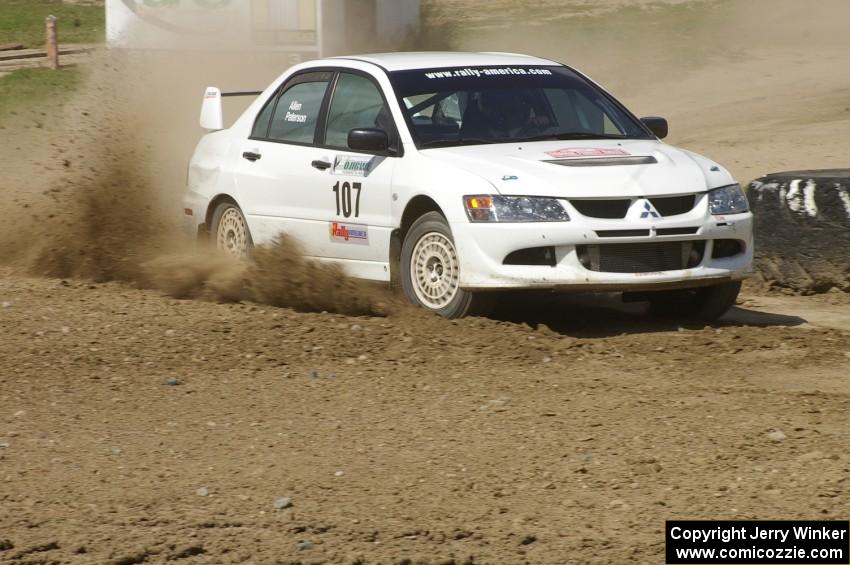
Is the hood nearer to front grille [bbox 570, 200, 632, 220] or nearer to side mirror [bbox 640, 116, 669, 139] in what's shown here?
front grille [bbox 570, 200, 632, 220]

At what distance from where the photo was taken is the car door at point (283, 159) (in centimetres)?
941

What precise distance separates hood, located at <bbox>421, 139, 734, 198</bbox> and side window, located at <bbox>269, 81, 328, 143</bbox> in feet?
4.04

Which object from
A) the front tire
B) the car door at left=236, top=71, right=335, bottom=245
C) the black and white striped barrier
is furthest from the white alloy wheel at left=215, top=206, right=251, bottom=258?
the black and white striped barrier

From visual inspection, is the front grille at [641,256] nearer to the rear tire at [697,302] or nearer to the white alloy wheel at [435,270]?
the rear tire at [697,302]

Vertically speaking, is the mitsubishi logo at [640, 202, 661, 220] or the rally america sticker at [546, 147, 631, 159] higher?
the rally america sticker at [546, 147, 631, 159]

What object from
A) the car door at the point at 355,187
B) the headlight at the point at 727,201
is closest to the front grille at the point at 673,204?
the headlight at the point at 727,201

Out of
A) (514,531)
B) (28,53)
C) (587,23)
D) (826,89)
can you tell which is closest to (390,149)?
(514,531)

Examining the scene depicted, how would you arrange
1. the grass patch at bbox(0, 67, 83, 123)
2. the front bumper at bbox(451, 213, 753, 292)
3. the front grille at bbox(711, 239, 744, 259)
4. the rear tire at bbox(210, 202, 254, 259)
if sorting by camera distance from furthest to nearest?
the grass patch at bbox(0, 67, 83, 123) → the rear tire at bbox(210, 202, 254, 259) → the front grille at bbox(711, 239, 744, 259) → the front bumper at bbox(451, 213, 753, 292)

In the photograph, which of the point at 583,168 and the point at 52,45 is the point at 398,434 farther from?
the point at 52,45

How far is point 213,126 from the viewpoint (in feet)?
35.3

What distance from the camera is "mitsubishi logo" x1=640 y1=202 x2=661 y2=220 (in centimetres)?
804

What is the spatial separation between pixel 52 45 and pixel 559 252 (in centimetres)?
2213

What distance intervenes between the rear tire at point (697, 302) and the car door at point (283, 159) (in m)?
2.26

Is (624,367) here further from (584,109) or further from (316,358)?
(584,109)
